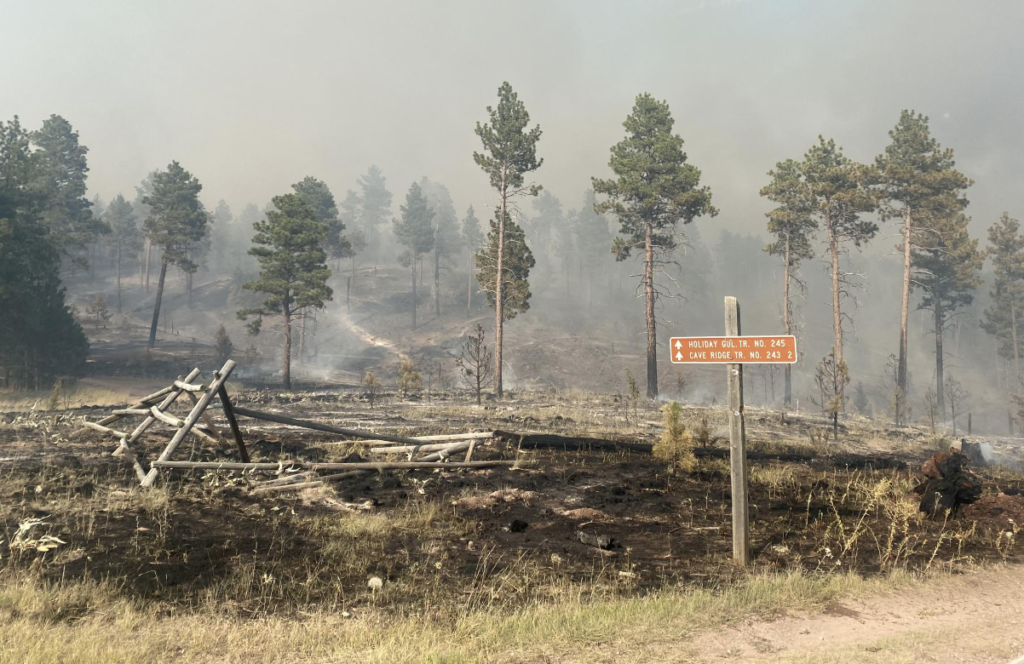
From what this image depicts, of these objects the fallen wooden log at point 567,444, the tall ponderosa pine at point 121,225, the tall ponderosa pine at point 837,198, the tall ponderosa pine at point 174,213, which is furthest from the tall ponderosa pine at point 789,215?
the tall ponderosa pine at point 121,225

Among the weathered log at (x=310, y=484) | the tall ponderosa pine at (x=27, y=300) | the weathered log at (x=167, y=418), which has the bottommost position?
the weathered log at (x=310, y=484)

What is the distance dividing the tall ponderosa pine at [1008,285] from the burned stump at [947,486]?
60.9 metres

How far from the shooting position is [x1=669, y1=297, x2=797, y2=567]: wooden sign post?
6.56m

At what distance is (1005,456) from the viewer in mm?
26891

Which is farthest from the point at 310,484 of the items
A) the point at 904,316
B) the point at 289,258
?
the point at 904,316

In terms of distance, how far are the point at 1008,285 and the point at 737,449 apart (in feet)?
235

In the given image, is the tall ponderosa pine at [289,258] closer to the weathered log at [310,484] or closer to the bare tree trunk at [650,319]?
the bare tree trunk at [650,319]

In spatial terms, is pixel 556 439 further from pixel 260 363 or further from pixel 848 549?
pixel 260 363

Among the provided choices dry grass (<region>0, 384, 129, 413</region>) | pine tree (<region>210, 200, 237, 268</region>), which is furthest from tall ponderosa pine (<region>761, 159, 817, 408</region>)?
pine tree (<region>210, 200, 237, 268</region>)

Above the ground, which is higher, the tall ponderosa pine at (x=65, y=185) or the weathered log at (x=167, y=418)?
the tall ponderosa pine at (x=65, y=185)

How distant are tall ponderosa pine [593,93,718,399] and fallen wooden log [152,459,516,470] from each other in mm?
25503

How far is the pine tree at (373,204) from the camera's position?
13438 centimetres

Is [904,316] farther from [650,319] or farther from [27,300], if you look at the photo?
[27,300]

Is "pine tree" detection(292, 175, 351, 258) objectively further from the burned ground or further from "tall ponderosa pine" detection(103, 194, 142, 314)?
the burned ground
